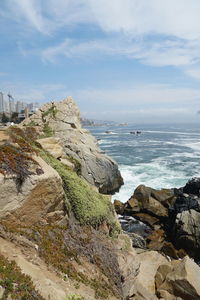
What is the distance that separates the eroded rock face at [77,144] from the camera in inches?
1009

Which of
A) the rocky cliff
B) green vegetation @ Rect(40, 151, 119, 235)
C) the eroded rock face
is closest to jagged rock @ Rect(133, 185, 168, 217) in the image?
the eroded rock face

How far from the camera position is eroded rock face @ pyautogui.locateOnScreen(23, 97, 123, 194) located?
84.1 ft

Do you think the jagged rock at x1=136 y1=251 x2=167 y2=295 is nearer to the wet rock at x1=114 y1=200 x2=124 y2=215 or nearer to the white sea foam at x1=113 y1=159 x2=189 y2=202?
the wet rock at x1=114 y1=200 x2=124 y2=215

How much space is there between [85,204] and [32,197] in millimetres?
2635

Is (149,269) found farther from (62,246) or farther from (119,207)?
(119,207)

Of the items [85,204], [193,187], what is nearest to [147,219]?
[193,187]

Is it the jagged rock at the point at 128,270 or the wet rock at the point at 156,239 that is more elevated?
the jagged rock at the point at 128,270

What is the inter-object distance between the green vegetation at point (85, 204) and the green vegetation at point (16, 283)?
4288 mm

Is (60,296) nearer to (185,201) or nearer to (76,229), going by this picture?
(76,229)

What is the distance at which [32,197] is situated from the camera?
329 inches

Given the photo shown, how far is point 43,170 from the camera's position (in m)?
9.02

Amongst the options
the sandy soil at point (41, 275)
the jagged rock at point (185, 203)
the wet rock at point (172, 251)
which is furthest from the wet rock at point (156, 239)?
the sandy soil at point (41, 275)

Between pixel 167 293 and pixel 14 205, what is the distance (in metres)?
7.15

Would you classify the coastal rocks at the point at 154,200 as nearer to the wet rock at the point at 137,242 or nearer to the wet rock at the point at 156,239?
the wet rock at the point at 156,239
